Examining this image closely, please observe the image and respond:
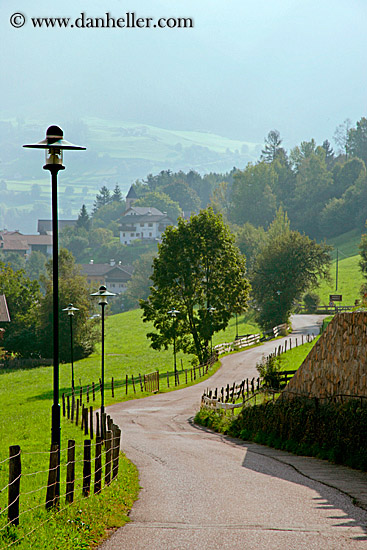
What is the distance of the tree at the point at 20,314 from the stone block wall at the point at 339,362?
54698 millimetres

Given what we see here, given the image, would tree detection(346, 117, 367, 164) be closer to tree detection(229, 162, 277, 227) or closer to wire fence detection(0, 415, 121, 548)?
tree detection(229, 162, 277, 227)

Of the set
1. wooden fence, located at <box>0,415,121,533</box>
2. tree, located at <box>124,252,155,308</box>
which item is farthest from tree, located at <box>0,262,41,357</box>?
wooden fence, located at <box>0,415,121,533</box>

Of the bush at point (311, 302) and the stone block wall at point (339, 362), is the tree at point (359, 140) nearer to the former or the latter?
the bush at point (311, 302)

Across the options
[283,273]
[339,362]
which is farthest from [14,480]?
[283,273]

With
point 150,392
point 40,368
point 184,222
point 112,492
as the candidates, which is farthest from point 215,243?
point 112,492

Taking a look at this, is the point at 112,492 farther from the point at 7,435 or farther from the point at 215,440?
the point at 7,435

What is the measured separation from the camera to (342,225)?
14838cm

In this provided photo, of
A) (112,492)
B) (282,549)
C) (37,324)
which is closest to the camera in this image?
(282,549)

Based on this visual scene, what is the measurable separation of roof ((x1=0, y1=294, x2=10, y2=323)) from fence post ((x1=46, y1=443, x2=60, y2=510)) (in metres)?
66.1

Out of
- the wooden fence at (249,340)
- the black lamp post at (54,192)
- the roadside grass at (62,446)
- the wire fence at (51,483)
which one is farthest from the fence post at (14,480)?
the wooden fence at (249,340)

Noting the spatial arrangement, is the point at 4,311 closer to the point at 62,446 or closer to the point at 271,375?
the point at 271,375

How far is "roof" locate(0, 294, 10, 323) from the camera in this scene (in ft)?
Result: 241

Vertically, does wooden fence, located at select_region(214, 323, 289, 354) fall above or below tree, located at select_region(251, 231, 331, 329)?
below

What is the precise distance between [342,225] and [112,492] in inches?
5634
